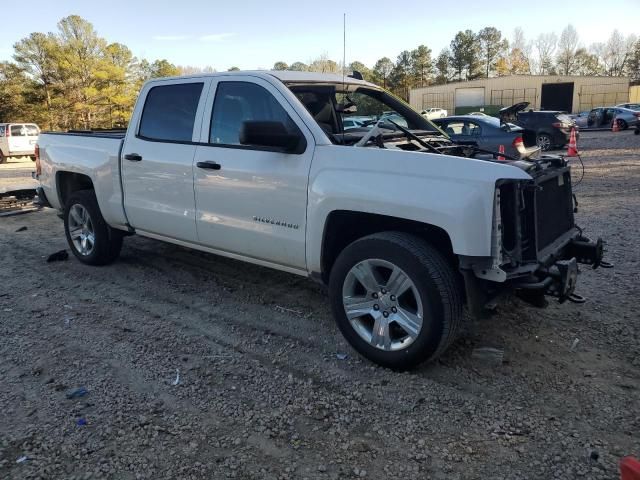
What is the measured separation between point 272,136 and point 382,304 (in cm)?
138

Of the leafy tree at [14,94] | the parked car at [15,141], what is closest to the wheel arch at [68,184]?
the parked car at [15,141]

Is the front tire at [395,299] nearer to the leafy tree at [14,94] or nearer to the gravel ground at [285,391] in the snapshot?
the gravel ground at [285,391]

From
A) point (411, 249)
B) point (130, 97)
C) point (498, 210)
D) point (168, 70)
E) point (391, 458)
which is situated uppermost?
point (168, 70)

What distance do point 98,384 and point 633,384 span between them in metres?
3.42

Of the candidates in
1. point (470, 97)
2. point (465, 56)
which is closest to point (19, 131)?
point (470, 97)

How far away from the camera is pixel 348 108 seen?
4984 mm

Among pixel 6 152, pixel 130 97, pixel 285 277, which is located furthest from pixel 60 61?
pixel 285 277

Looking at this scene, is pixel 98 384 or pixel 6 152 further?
pixel 6 152

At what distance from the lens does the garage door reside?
67375mm

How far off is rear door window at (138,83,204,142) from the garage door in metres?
67.3

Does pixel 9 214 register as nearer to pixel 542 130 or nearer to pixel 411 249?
pixel 411 249

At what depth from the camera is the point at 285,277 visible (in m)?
5.55

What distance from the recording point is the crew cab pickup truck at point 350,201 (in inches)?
128

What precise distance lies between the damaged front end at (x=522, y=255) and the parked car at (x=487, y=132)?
8777 mm
